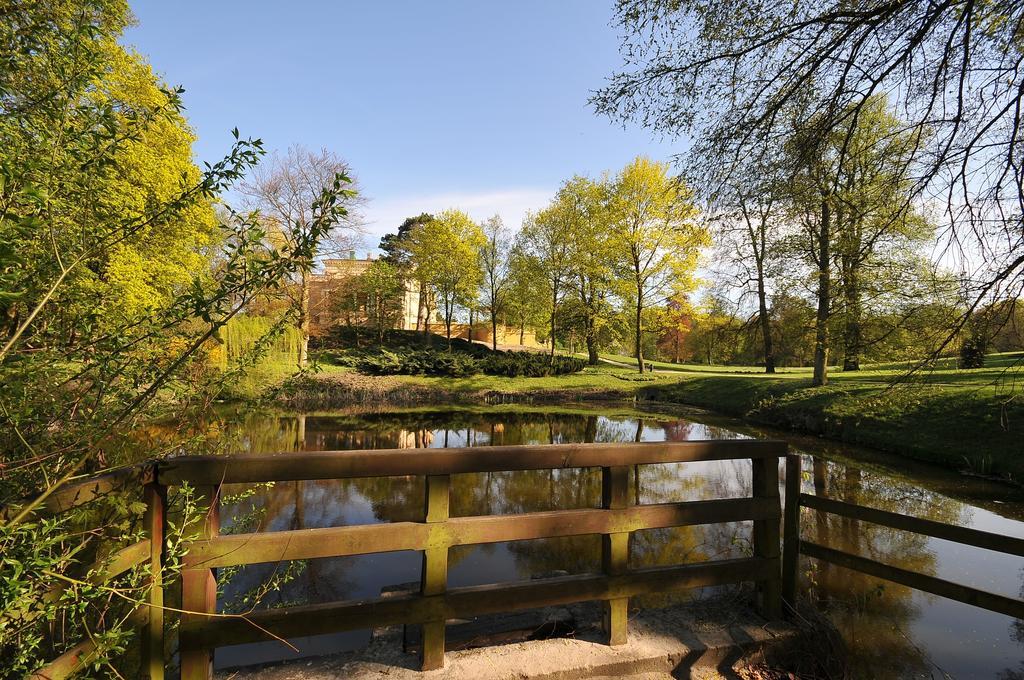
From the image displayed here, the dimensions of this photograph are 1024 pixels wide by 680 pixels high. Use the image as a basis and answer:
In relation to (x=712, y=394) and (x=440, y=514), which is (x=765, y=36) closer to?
A: (x=440, y=514)

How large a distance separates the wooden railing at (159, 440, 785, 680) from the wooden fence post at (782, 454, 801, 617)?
5.1 inches


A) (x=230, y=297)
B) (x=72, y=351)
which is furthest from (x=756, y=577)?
(x=72, y=351)

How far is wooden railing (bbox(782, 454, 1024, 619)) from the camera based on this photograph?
3.17 m

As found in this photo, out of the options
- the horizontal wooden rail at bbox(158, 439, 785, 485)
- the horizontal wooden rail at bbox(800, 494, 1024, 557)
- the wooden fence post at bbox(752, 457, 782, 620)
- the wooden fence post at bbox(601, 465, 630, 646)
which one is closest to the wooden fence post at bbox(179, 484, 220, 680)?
the horizontal wooden rail at bbox(158, 439, 785, 485)

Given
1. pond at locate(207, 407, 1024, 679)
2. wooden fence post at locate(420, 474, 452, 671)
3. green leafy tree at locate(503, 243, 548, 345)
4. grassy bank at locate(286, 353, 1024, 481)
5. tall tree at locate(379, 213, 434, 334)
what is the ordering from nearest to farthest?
wooden fence post at locate(420, 474, 452, 671) → pond at locate(207, 407, 1024, 679) → grassy bank at locate(286, 353, 1024, 481) → green leafy tree at locate(503, 243, 548, 345) → tall tree at locate(379, 213, 434, 334)

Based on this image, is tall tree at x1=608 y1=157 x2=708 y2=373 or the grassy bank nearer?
the grassy bank

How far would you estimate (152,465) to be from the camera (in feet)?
7.54

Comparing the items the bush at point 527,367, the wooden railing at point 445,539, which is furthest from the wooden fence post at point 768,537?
the bush at point 527,367

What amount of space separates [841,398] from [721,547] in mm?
11260

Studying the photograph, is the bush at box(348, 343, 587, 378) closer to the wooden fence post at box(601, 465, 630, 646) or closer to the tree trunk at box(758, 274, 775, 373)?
the tree trunk at box(758, 274, 775, 373)

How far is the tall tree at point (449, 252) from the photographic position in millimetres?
34219

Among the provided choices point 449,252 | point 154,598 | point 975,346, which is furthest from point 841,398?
point 449,252

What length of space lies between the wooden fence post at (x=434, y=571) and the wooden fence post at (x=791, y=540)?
98.1 inches

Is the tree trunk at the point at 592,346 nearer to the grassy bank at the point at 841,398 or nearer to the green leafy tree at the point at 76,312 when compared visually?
the grassy bank at the point at 841,398
